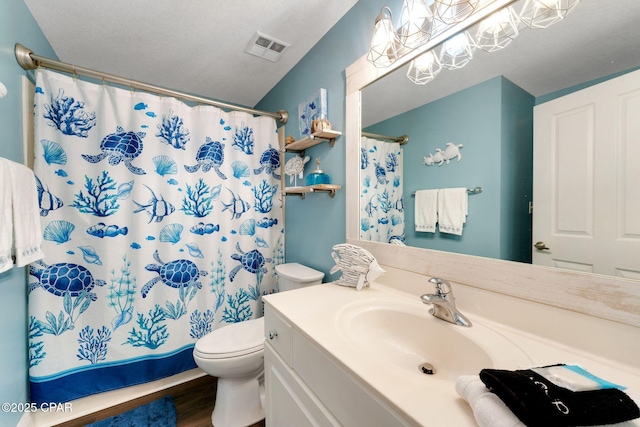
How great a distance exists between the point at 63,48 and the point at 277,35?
147 cm

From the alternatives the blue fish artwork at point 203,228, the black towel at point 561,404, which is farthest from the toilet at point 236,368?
the black towel at point 561,404

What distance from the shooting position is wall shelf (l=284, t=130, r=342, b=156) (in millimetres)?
1397

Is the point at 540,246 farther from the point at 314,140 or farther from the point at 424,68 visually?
the point at 314,140

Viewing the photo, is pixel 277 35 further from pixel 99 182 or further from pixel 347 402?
pixel 347 402

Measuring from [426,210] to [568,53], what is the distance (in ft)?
1.96

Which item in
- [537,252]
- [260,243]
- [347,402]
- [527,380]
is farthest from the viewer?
[260,243]

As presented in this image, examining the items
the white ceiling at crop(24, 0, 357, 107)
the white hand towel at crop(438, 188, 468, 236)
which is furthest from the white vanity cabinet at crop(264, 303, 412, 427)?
the white ceiling at crop(24, 0, 357, 107)

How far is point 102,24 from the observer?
1437mm

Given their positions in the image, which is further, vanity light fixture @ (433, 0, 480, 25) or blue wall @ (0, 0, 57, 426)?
blue wall @ (0, 0, 57, 426)

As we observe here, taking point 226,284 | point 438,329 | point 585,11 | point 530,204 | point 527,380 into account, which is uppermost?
point 585,11

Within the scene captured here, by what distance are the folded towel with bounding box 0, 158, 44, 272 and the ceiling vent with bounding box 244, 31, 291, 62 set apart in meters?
1.39

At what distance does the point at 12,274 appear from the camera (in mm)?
1171

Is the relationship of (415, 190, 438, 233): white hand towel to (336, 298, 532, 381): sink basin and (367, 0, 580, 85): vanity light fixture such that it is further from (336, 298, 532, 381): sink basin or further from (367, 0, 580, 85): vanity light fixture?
(367, 0, 580, 85): vanity light fixture

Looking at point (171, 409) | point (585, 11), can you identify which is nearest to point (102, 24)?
point (585, 11)
